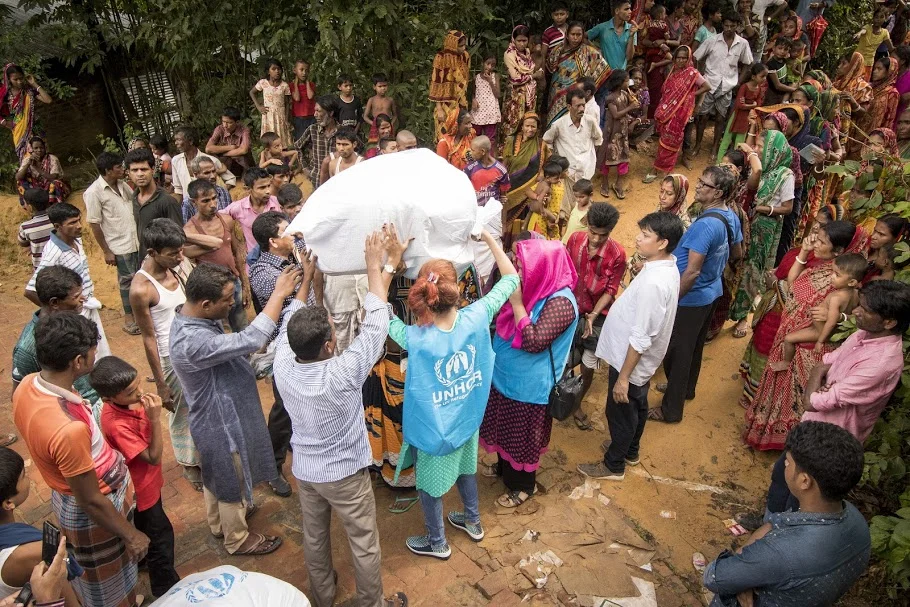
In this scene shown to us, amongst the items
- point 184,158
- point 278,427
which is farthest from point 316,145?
point 278,427

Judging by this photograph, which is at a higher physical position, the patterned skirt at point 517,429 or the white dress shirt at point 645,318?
the white dress shirt at point 645,318

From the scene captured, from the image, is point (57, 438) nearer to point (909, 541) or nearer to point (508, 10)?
point (909, 541)

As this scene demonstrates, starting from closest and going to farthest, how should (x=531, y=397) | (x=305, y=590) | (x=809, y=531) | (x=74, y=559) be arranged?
(x=809, y=531), (x=74, y=559), (x=305, y=590), (x=531, y=397)

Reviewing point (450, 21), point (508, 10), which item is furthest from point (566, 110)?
point (508, 10)

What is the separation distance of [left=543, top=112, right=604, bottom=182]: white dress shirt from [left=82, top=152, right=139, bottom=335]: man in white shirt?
4380 mm

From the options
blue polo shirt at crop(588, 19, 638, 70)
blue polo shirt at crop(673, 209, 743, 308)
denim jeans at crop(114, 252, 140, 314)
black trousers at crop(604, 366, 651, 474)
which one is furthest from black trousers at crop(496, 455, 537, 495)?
blue polo shirt at crop(588, 19, 638, 70)

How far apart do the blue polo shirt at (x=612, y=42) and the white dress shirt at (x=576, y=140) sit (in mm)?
1966

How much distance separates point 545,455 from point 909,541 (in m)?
2.24

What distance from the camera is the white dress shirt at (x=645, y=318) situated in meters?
3.67

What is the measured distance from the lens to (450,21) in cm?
810

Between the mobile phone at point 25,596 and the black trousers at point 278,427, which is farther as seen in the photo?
the black trousers at point 278,427

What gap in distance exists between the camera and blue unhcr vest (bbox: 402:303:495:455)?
2.97 metres

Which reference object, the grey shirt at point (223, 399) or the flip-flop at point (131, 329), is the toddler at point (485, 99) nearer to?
the flip-flop at point (131, 329)

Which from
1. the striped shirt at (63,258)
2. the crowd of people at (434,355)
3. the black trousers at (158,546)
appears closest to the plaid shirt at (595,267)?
the crowd of people at (434,355)
